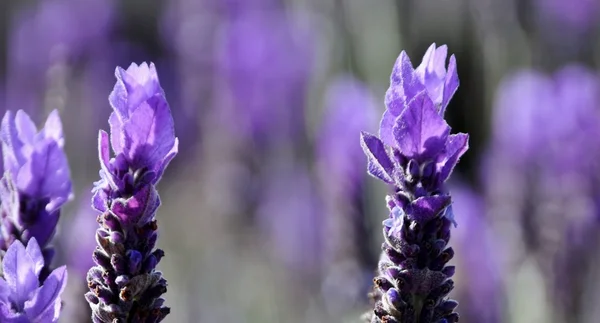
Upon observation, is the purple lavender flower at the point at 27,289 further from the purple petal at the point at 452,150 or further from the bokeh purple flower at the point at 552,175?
the bokeh purple flower at the point at 552,175

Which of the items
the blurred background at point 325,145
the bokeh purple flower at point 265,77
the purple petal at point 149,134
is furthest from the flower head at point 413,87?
the bokeh purple flower at point 265,77

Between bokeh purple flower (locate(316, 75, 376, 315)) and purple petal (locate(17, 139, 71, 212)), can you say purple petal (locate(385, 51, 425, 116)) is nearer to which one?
purple petal (locate(17, 139, 71, 212))

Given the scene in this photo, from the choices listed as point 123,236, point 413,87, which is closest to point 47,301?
point 123,236

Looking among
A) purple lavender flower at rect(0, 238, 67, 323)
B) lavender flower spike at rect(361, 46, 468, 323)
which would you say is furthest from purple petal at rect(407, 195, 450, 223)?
purple lavender flower at rect(0, 238, 67, 323)

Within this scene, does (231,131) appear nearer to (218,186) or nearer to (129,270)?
(218,186)

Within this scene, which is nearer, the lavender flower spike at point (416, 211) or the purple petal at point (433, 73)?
the lavender flower spike at point (416, 211)

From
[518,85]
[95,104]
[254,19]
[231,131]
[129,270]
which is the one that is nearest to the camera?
[129,270]

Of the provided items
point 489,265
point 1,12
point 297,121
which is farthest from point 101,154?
point 1,12
